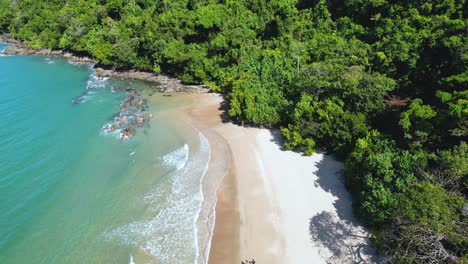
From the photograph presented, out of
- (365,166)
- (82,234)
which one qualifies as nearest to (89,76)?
(82,234)

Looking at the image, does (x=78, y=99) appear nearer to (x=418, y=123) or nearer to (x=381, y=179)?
(x=381, y=179)

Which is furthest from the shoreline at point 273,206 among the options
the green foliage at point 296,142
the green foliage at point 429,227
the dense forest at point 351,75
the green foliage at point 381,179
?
the green foliage at point 429,227

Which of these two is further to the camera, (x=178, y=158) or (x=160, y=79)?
(x=160, y=79)

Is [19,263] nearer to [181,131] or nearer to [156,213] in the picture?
[156,213]

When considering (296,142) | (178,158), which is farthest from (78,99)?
(296,142)

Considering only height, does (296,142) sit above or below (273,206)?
above

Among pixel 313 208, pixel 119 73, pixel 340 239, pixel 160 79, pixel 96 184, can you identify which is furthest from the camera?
pixel 119 73

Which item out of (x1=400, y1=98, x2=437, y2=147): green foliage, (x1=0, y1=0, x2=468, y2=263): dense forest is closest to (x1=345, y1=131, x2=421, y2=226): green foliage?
(x1=0, y1=0, x2=468, y2=263): dense forest

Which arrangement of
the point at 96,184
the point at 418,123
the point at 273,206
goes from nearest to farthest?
1. the point at 418,123
2. the point at 273,206
3. the point at 96,184
